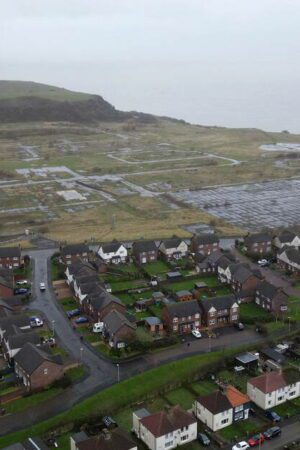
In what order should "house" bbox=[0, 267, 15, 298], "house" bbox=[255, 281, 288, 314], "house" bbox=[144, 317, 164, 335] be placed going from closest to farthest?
1. "house" bbox=[144, 317, 164, 335]
2. "house" bbox=[255, 281, 288, 314]
3. "house" bbox=[0, 267, 15, 298]

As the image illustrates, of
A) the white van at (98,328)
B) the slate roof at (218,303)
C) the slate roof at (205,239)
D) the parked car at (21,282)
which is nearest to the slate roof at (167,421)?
the white van at (98,328)

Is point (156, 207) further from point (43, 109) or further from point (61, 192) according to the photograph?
point (43, 109)

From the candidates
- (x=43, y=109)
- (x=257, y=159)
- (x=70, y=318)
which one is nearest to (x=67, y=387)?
(x=70, y=318)

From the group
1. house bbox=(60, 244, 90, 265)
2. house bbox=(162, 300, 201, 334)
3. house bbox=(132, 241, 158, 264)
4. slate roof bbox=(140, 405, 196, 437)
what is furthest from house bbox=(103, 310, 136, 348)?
house bbox=(132, 241, 158, 264)

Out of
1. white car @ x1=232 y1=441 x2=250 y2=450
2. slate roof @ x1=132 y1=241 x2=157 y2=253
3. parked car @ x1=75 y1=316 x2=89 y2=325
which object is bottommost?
white car @ x1=232 y1=441 x2=250 y2=450

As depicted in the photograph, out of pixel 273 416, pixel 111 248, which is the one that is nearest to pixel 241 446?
pixel 273 416

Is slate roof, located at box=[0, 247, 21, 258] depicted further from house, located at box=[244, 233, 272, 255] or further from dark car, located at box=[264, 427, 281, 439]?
dark car, located at box=[264, 427, 281, 439]
